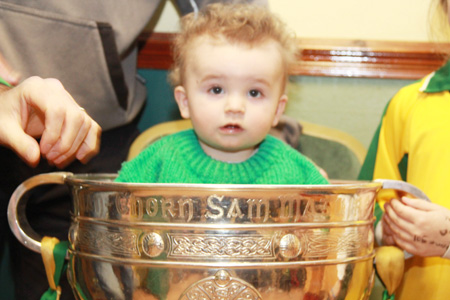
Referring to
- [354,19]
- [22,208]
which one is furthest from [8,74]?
[354,19]

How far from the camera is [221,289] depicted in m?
0.51

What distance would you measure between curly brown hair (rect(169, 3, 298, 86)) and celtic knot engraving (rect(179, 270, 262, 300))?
15.2 inches

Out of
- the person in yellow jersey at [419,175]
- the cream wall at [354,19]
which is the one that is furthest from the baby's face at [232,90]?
the cream wall at [354,19]

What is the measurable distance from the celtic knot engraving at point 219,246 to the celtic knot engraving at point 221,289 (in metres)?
0.02

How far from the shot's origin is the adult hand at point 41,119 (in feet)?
1.62

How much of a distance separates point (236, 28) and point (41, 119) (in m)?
0.36

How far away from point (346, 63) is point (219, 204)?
74cm

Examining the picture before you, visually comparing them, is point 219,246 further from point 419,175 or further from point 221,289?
point 419,175

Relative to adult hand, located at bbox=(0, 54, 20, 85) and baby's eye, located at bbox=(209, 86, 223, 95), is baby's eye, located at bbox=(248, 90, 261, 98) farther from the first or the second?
adult hand, located at bbox=(0, 54, 20, 85)

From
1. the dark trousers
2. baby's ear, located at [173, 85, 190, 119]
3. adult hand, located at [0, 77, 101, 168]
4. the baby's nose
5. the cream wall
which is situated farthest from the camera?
the cream wall

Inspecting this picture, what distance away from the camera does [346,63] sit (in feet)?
3.74

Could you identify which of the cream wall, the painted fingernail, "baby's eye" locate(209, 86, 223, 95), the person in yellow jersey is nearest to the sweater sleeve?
"baby's eye" locate(209, 86, 223, 95)

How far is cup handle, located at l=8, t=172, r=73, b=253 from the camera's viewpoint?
1.97 ft

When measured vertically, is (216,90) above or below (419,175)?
above
